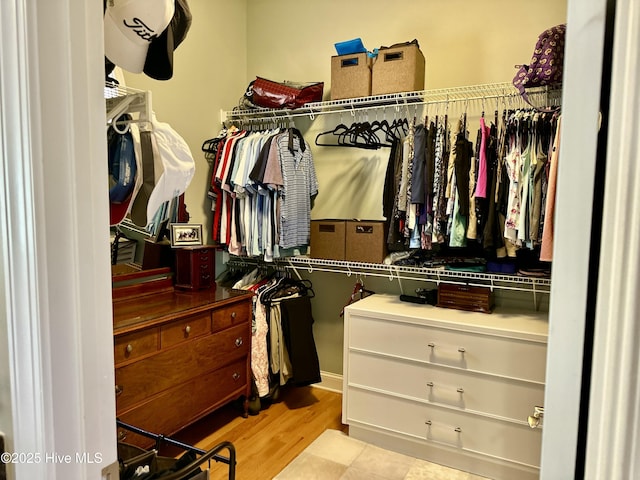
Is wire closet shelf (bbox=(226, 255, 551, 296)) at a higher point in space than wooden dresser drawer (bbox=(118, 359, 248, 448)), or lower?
higher

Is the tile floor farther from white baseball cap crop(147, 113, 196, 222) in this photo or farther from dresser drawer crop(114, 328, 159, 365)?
white baseball cap crop(147, 113, 196, 222)

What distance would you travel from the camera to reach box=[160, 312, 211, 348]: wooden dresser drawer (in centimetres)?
218

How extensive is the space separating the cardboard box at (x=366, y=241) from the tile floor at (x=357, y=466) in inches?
43.2

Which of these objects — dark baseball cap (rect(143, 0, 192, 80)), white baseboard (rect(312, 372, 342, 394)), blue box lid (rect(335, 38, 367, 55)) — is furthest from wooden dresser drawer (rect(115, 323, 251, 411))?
blue box lid (rect(335, 38, 367, 55))

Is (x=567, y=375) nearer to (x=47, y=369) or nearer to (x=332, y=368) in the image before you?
(x=47, y=369)

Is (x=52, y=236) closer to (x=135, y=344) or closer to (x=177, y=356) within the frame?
(x=135, y=344)

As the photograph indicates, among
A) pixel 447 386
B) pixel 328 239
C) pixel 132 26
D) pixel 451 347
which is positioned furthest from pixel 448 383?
pixel 132 26

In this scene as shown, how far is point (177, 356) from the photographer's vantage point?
88.5 inches

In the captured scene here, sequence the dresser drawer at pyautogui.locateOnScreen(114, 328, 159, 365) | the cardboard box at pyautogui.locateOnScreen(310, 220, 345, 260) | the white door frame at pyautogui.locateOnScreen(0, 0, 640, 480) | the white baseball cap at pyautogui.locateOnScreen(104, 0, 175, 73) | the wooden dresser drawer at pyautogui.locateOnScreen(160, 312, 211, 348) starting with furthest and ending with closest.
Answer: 1. the cardboard box at pyautogui.locateOnScreen(310, 220, 345, 260)
2. the wooden dresser drawer at pyautogui.locateOnScreen(160, 312, 211, 348)
3. the dresser drawer at pyautogui.locateOnScreen(114, 328, 159, 365)
4. the white baseball cap at pyautogui.locateOnScreen(104, 0, 175, 73)
5. the white door frame at pyautogui.locateOnScreen(0, 0, 640, 480)

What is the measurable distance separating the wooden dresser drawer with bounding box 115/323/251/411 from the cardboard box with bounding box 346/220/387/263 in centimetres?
83

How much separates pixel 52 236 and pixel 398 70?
233 cm

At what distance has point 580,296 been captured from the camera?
18.8 inches

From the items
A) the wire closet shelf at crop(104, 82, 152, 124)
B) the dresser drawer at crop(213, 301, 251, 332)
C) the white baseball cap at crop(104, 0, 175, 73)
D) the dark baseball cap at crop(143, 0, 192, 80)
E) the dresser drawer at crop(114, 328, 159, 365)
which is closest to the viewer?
the white baseball cap at crop(104, 0, 175, 73)

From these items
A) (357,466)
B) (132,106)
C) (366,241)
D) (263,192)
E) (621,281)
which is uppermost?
(132,106)
